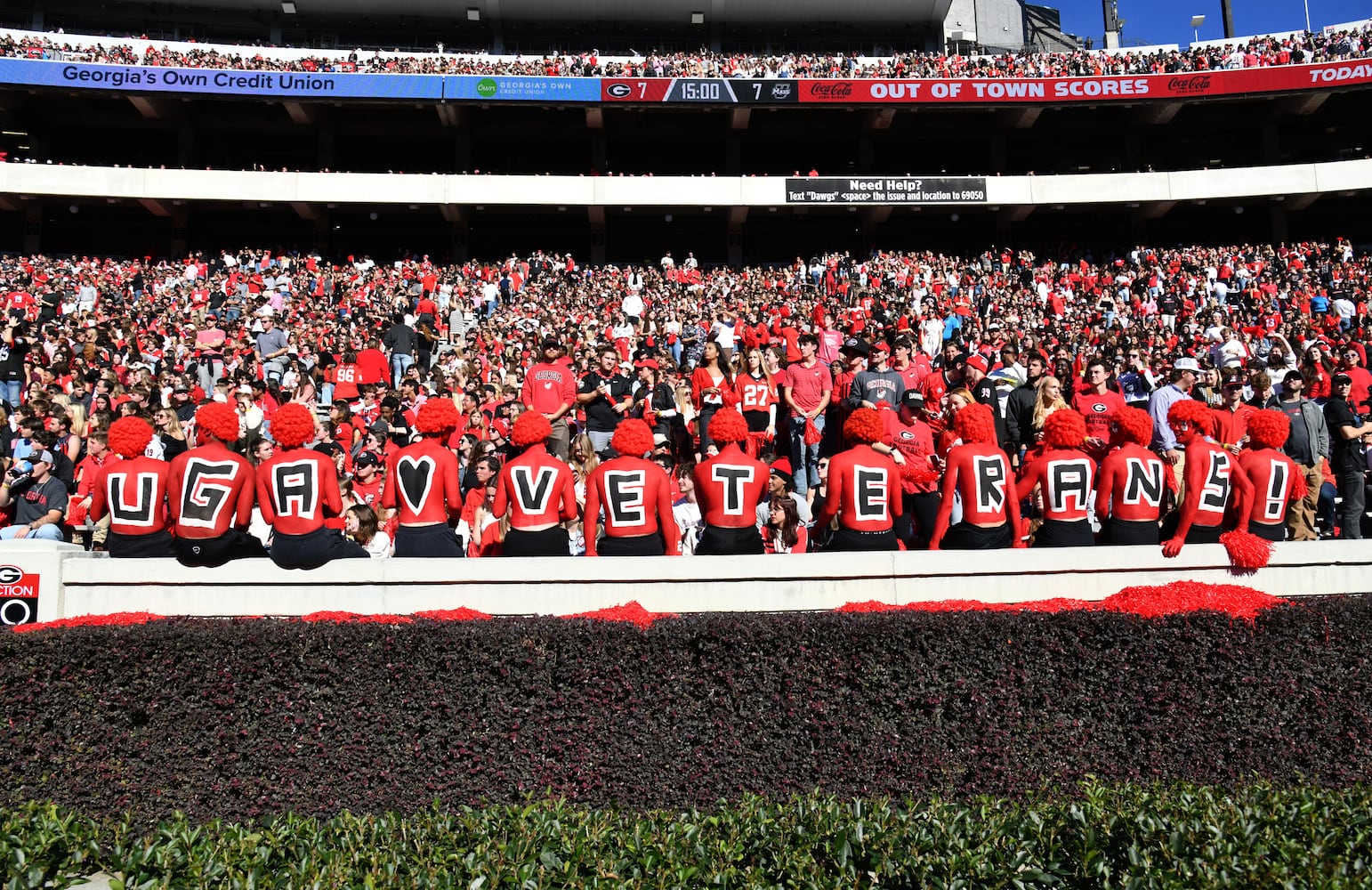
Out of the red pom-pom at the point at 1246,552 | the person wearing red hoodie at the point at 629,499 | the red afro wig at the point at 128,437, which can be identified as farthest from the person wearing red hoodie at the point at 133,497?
the red pom-pom at the point at 1246,552

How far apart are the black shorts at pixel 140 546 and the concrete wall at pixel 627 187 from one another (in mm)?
25896

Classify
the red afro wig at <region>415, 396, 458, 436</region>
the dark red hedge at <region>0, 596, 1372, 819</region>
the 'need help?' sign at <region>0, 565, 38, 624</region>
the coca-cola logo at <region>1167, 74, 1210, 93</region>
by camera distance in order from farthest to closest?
1. the coca-cola logo at <region>1167, 74, 1210, 93</region>
2. the red afro wig at <region>415, 396, 458, 436</region>
3. the 'need help?' sign at <region>0, 565, 38, 624</region>
4. the dark red hedge at <region>0, 596, 1372, 819</region>

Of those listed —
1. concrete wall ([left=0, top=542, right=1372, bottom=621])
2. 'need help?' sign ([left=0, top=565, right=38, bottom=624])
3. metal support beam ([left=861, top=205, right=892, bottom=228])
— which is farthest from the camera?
metal support beam ([left=861, top=205, right=892, bottom=228])

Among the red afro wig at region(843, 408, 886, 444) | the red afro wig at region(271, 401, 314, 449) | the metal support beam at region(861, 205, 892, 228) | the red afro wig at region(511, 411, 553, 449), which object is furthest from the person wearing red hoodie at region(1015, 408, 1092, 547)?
the metal support beam at region(861, 205, 892, 228)

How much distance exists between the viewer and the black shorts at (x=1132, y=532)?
745 cm

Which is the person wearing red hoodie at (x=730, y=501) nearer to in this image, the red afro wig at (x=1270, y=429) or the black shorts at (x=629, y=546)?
the black shorts at (x=629, y=546)

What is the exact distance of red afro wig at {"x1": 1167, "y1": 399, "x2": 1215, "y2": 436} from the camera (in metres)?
7.79

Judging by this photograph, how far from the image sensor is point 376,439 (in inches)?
437

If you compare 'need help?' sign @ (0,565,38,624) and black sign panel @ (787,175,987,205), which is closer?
'need help?' sign @ (0,565,38,624)

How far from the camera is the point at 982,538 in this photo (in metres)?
7.43

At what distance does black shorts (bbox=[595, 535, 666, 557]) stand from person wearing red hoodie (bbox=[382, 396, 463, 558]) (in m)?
1.16

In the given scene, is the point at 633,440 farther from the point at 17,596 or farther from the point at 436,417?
the point at 17,596

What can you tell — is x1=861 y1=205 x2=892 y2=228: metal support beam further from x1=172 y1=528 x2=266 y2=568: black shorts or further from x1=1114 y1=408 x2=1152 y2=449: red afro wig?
x1=172 y1=528 x2=266 y2=568: black shorts

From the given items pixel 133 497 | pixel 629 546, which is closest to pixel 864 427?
pixel 629 546
